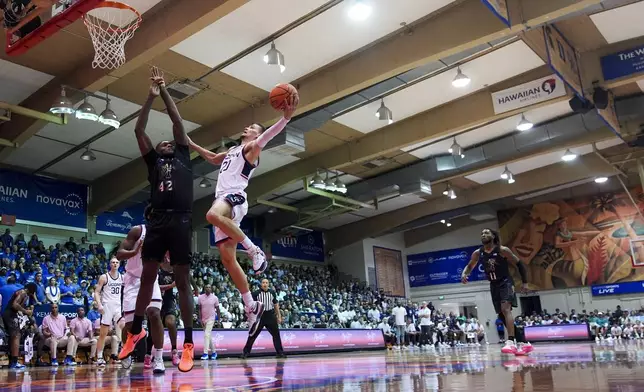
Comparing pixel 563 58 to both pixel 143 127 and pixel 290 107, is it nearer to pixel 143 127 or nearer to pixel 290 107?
pixel 290 107

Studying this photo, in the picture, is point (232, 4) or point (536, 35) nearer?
point (232, 4)

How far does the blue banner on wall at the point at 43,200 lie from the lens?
16750 mm

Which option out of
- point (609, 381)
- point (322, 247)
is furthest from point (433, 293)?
point (609, 381)

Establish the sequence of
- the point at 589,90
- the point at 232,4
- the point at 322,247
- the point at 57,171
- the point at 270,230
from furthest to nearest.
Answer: the point at 322,247 < the point at 270,230 < the point at 57,171 < the point at 589,90 < the point at 232,4

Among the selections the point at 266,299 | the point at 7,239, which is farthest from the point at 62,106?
the point at 7,239

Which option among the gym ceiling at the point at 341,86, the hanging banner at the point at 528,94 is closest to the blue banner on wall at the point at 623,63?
the gym ceiling at the point at 341,86

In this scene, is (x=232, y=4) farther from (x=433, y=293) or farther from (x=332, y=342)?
(x=433, y=293)

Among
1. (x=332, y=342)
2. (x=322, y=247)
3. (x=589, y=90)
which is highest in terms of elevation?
(x=589, y=90)

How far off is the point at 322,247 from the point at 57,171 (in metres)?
14.7

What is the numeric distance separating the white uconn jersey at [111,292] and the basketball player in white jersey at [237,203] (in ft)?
16.7

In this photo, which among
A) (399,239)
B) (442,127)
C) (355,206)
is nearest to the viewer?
(442,127)

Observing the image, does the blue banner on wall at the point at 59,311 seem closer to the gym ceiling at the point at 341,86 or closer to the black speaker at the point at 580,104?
the gym ceiling at the point at 341,86

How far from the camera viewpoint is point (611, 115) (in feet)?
52.1

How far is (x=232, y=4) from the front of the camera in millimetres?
9039
